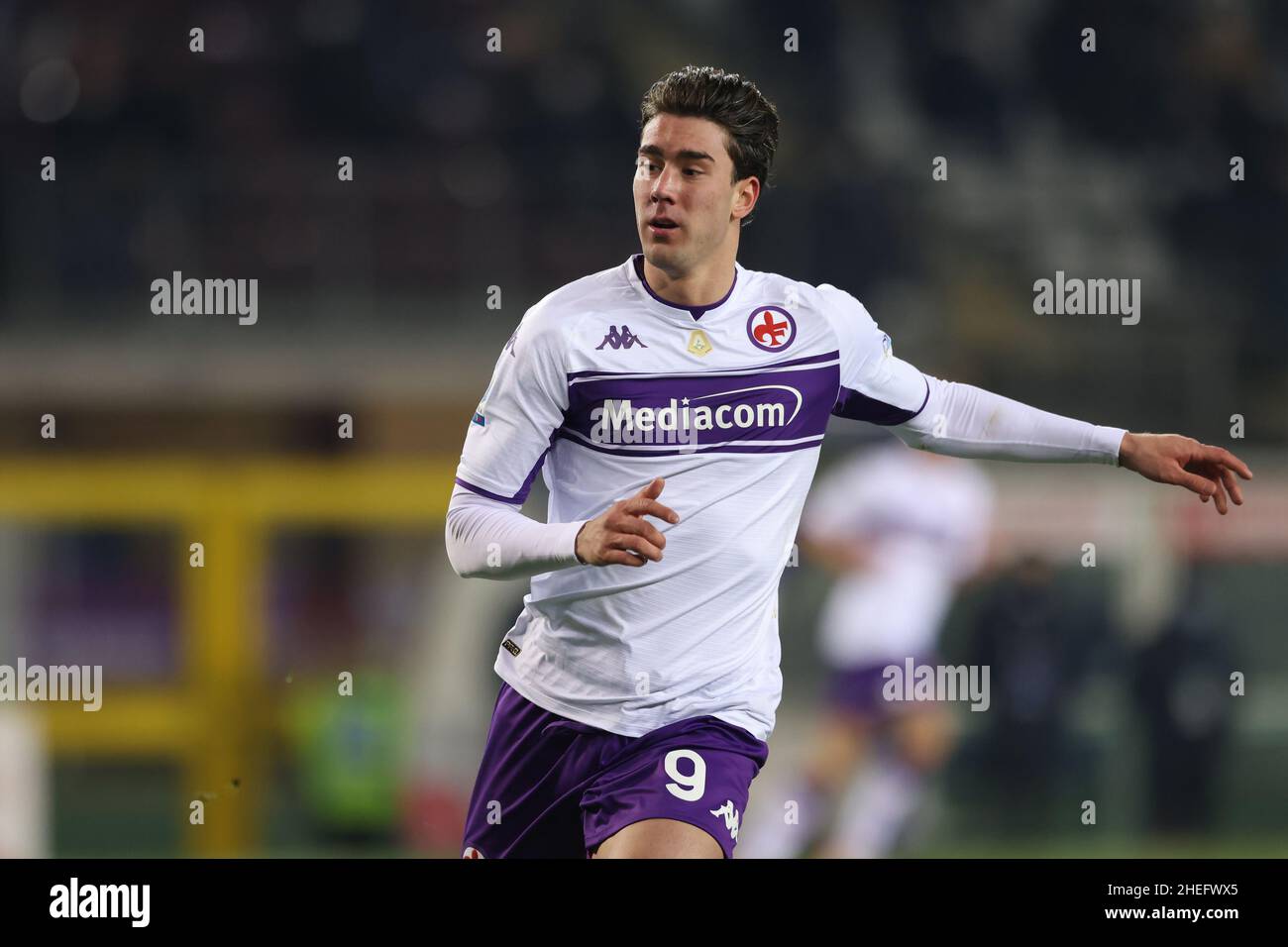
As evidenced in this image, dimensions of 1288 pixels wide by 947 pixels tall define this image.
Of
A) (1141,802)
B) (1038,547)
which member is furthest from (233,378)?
(1141,802)

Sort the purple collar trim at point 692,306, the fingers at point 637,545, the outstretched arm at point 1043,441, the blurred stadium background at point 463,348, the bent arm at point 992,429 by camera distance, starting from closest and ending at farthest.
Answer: the fingers at point 637,545 → the purple collar trim at point 692,306 → the outstretched arm at point 1043,441 → the bent arm at point 992,429 → the blurred stadium background at point 463,348

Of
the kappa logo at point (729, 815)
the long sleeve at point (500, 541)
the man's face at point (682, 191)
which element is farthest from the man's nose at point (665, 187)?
the kappa logo at point (729, 815)

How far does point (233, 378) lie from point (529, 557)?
10.7 meters

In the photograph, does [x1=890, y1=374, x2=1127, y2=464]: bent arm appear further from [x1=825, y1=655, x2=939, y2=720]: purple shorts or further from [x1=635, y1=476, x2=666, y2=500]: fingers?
[x1=825, y1=655, x2=939, y2=720]: purple shorts

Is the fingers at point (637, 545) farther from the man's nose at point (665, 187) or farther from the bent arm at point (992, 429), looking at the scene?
the bent arm at point (992, 429)

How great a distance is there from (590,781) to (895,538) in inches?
215

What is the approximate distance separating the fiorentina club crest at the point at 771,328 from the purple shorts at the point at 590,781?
0.87 meters

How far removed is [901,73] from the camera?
16.5 meters

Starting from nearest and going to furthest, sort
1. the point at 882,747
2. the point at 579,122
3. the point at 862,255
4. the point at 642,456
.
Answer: the point at 642,456 → the point at 882,747 → the point at 862,255 → the point at 579,122

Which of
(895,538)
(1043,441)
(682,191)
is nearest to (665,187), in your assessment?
(682,191)

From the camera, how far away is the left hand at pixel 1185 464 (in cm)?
430

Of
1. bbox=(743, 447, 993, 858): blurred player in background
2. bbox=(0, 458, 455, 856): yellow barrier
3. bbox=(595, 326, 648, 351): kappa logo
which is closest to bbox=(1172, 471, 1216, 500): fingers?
bbox=(595, 326, 648, 351): kappa logo

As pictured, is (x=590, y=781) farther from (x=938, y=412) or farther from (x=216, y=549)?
(x=216, y=549)
